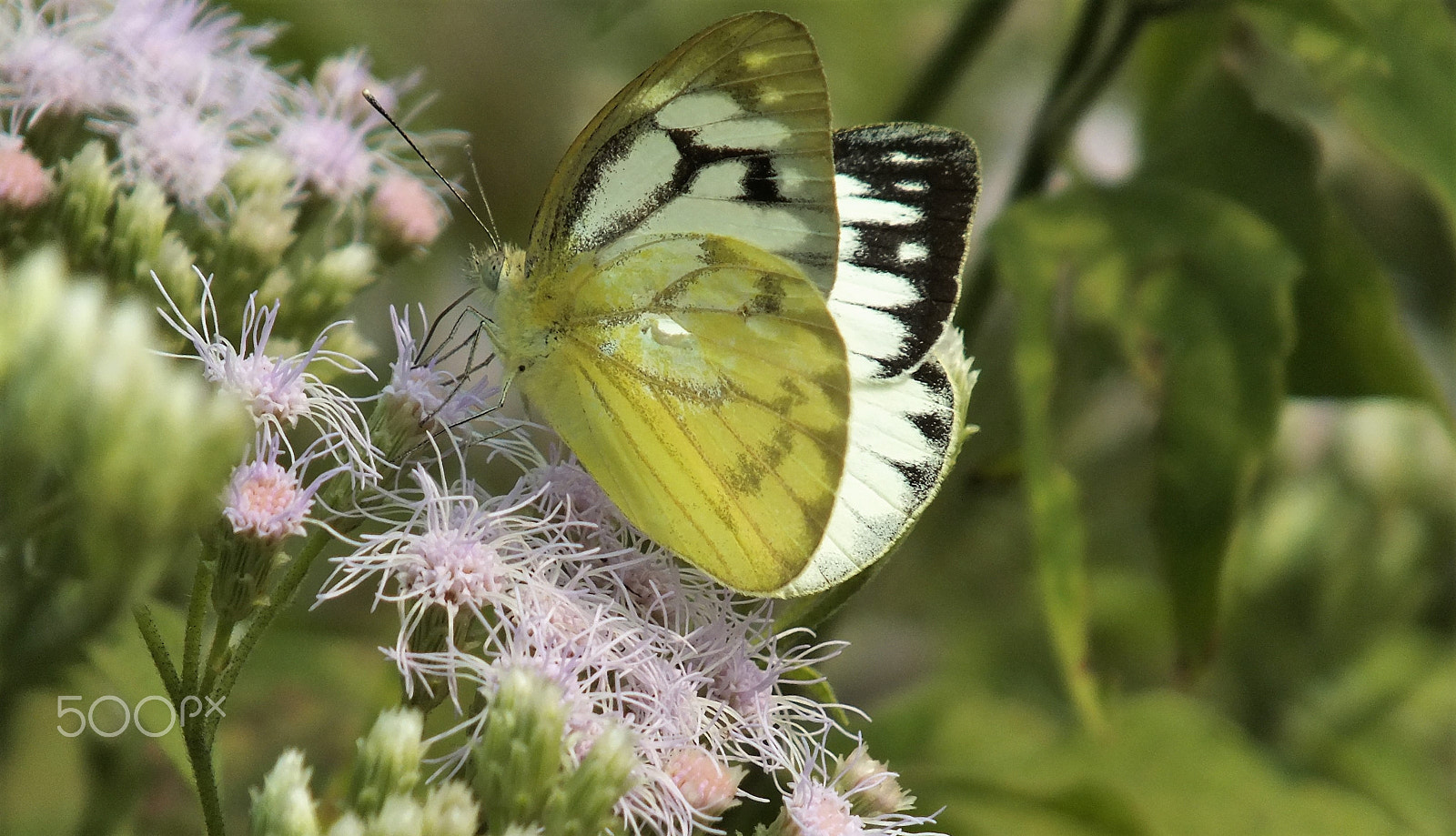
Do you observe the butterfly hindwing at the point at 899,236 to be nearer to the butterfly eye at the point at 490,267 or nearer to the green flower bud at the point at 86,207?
the butterfly eye at the point at 490,267

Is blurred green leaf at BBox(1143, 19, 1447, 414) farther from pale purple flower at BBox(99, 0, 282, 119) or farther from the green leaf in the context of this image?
pale purple flower at BBox(99, 0, 282, 119)

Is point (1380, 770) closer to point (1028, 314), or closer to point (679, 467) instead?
→ point (1028, 314)

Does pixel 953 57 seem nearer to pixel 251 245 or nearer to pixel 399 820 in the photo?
pixel 251 245

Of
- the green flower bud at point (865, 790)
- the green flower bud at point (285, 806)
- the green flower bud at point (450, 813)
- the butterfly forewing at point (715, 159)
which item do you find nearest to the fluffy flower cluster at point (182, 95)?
the butterfly forewing at point (715, 159)

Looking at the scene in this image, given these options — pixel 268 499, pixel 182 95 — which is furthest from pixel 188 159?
pixel 268 499

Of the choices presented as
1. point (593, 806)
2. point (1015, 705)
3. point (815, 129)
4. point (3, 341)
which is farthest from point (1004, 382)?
point (3, 341)
